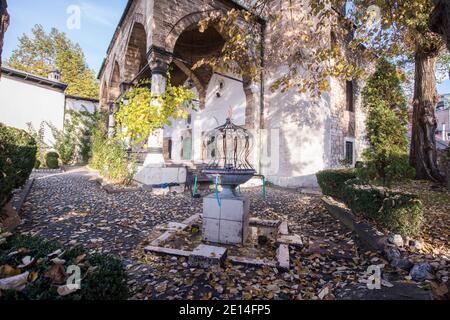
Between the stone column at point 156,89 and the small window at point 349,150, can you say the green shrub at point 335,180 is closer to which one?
the stone column at point 156,89

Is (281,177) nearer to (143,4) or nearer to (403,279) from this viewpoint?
(403,279)

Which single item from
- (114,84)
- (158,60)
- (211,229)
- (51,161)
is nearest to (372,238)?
(211,229)

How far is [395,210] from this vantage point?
3.37 m

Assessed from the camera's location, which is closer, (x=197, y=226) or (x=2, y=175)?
(x=2, y=175)

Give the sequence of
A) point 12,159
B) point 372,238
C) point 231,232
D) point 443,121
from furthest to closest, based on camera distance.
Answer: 1. point 443,121
2. point 12,159
3. point 231,232
4. point 372,238

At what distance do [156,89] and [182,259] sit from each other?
20.6ft

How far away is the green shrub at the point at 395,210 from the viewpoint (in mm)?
3299

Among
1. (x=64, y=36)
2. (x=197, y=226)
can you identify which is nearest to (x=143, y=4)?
(x=197, y=226)

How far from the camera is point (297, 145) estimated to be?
992cm

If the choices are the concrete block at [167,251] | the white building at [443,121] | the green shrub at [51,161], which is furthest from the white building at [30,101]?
the white building at [443,121]

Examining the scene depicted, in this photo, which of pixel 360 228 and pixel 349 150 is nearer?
pixel 360 228

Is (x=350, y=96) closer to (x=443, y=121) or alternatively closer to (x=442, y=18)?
(x=442, y=18)

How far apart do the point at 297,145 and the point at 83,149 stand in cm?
1547
